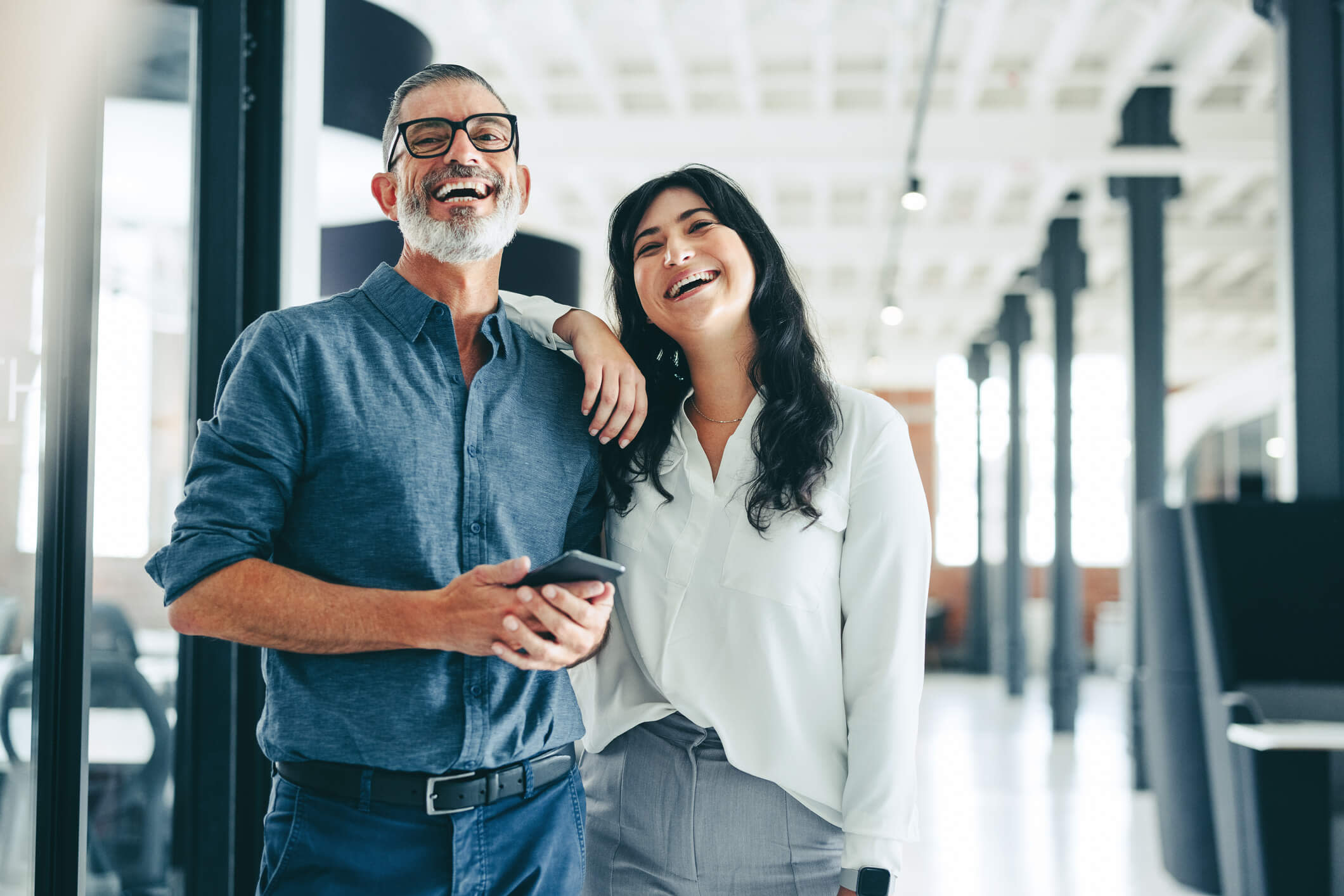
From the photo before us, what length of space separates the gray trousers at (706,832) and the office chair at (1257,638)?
2.95 meters

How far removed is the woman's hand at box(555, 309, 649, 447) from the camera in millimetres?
1728

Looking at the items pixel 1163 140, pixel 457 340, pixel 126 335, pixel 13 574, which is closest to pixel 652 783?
pixel 457 340

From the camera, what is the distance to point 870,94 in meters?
8.44

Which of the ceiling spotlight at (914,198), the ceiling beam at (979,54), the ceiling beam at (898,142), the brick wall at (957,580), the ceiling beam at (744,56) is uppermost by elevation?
the ceiling beam at (979,54)

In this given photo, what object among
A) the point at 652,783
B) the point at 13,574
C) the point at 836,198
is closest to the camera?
the point at 652,783

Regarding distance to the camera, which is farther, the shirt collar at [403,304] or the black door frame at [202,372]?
the black door frame at [202,372]

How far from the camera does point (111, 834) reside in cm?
343

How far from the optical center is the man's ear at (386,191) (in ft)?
5.66

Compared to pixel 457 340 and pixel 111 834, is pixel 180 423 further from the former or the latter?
pixel 111 834

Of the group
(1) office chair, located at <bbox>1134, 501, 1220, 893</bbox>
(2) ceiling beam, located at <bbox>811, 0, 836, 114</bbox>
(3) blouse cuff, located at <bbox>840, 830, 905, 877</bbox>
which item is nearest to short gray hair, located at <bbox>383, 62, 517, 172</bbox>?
(3) blouse cuff, located at <bbox>840, 830, 905, 877</bbox>

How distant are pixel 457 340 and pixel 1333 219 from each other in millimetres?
3953

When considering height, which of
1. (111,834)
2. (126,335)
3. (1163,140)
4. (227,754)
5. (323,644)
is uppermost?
(1163,140)

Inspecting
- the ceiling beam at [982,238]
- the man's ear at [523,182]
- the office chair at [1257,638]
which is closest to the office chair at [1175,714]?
the office chair at [1257,638]

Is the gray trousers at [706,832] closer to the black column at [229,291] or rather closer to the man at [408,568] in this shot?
the man at [408,568]
